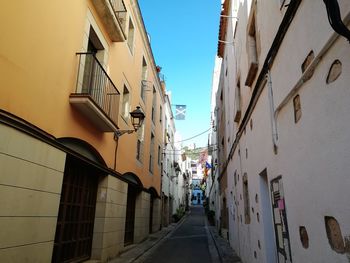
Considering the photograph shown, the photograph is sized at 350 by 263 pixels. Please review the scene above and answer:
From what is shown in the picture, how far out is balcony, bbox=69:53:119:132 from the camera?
259 inches

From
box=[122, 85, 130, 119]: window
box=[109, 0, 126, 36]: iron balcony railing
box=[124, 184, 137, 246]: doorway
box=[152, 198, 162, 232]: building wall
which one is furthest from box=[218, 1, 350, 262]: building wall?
box=[152, 198, 162, 232]: building wall

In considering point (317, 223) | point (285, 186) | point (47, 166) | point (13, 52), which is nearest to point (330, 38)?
point (317, 223)

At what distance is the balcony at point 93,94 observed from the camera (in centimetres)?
658

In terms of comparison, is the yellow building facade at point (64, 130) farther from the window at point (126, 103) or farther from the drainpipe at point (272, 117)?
the drainpipe at point (272, 117)

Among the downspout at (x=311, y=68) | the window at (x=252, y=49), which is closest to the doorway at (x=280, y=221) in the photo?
the downspout at (x=311, y=68)

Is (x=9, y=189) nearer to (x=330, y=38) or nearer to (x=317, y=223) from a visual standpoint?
(x=317, y=223)

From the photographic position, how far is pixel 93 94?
7.51 m

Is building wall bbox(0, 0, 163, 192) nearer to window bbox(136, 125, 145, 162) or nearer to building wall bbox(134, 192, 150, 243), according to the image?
window bbox(136, 125, 145, 162)

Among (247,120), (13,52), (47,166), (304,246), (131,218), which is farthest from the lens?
(131,218)

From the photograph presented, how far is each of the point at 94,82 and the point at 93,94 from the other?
318 millimetres

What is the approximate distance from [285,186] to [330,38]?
223 centimetres

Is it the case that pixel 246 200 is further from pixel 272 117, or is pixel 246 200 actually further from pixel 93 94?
pixel 93 94

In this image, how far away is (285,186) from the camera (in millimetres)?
4266

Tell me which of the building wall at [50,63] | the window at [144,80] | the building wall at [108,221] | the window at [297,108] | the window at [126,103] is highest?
the window at [144,80]
